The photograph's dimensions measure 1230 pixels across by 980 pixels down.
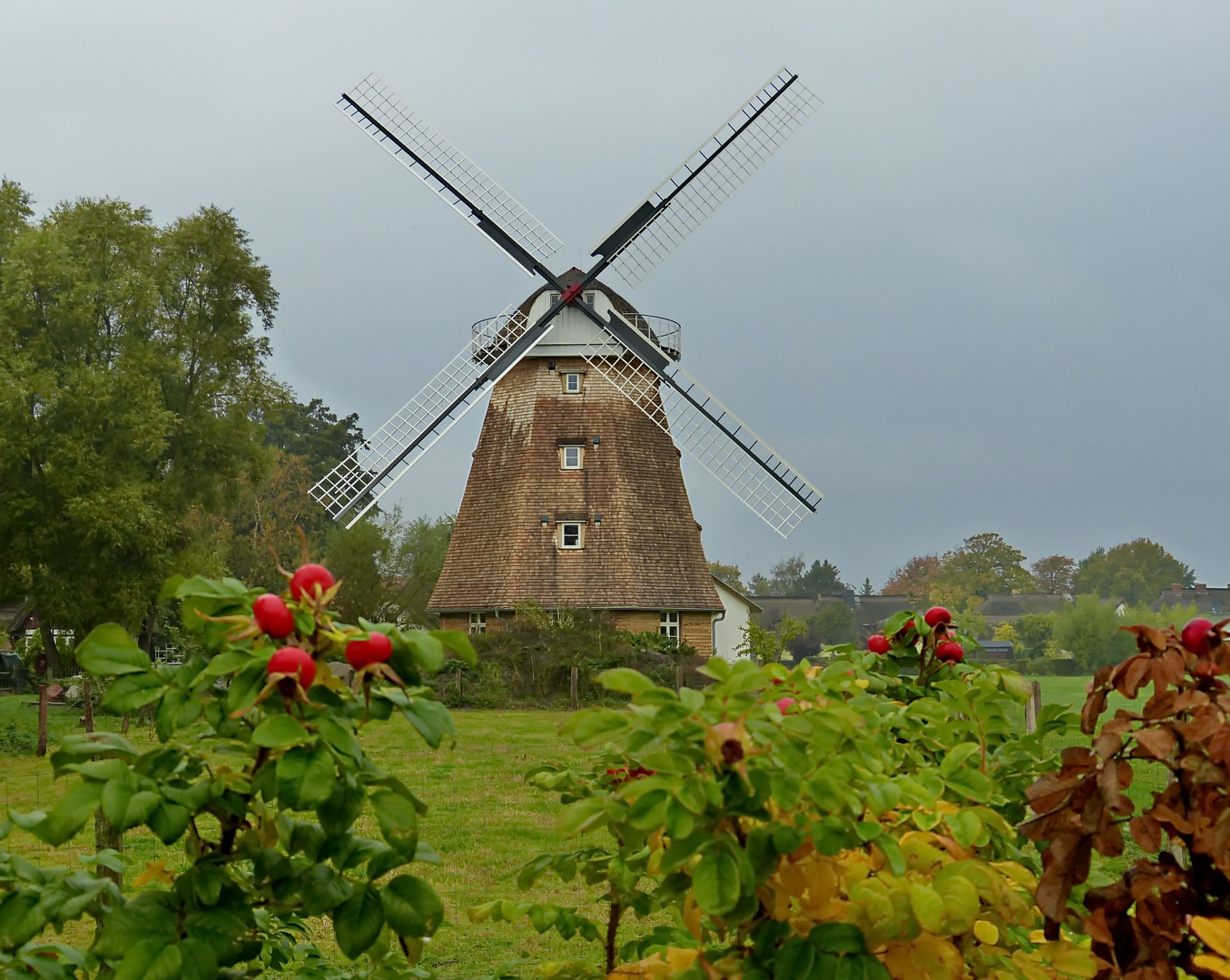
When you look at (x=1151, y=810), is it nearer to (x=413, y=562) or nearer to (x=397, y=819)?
(x=397, y=819)

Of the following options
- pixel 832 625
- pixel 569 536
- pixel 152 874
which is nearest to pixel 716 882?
pixel 152 874

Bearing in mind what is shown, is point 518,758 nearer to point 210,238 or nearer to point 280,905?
point 280,905

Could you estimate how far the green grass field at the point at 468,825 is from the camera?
22.5 feet

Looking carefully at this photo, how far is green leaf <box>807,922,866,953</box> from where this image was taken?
5.89ft

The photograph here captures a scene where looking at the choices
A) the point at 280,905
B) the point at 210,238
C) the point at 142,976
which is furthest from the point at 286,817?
the point at 210,238

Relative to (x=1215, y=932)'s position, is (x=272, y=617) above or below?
above

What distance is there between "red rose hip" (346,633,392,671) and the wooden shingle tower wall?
2398cm

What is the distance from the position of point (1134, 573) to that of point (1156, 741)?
8834 centimetres

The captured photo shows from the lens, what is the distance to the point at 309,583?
5.92 feet

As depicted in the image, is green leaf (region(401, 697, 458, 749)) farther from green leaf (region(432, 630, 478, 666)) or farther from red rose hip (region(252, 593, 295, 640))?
red rose hip (region(252, 593, 295, 640))

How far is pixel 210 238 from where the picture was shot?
Result: 1136 inches

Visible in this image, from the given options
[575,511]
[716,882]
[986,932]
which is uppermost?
[575,511]

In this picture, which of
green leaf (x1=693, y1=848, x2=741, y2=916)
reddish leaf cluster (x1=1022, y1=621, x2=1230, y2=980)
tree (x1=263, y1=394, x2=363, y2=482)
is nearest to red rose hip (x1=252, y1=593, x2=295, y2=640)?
green leaf (x1=693, y1=848, x2=741, y2=916)

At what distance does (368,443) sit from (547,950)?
1905 cm
